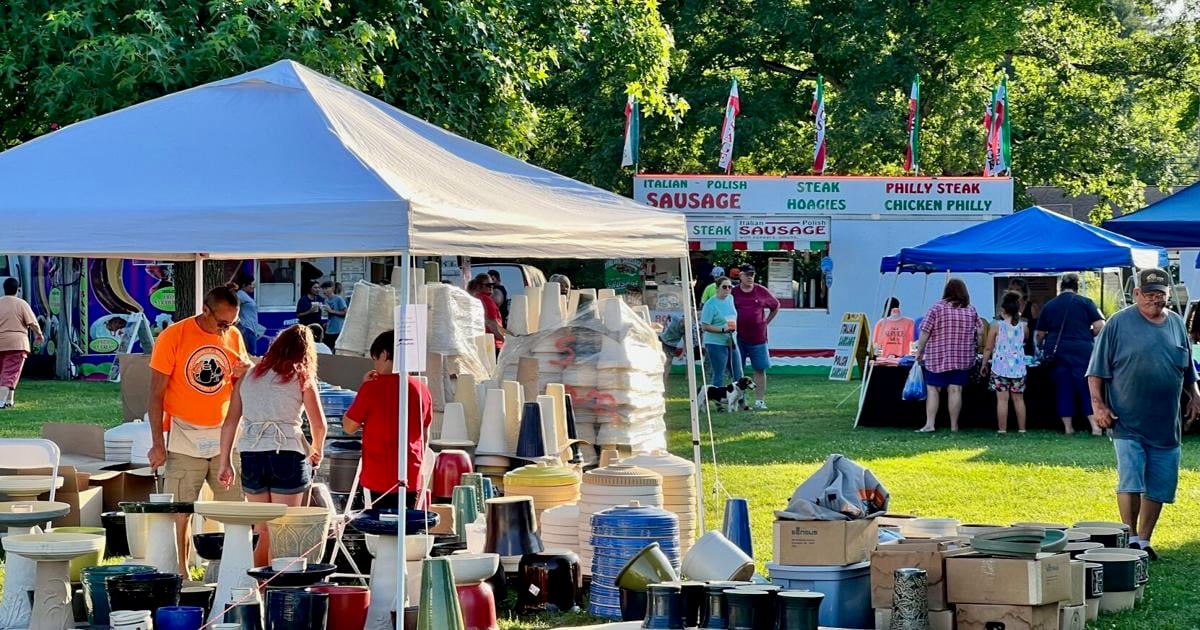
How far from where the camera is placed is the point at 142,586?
264 inches

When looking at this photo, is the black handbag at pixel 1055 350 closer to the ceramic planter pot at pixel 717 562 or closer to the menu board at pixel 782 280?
the ceramic planter pot at pixel 717 562

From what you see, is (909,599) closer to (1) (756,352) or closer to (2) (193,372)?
(2) (193,372)

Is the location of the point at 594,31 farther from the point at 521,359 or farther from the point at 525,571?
the point at 525,571

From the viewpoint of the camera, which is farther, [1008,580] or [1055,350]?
[1055,350]

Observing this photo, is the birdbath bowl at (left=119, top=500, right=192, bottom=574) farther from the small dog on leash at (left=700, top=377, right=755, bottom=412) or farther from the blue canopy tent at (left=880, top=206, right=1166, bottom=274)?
the small dog on leash at (left=700, top=377, right=755, bottom=412)

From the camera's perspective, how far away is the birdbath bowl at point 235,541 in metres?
7.04

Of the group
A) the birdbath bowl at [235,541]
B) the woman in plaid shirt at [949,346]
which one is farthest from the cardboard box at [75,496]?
the woman in plaid shirt at [949,346]

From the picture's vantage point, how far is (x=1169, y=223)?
14.0 meters

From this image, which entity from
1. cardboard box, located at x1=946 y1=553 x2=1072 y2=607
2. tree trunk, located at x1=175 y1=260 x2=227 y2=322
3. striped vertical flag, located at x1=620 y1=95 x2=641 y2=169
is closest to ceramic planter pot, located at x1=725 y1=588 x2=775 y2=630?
cardboard box, located at x1=946 y1=553 x2=1072 y2=607

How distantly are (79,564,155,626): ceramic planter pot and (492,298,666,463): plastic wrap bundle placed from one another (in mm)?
5398

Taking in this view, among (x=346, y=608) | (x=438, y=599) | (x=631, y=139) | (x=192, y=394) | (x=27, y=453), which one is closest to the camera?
(x=438, y=599)

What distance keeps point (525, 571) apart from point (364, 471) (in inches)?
38.1

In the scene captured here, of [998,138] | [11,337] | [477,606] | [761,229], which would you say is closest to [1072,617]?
[477,606]

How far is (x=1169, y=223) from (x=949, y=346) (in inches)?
131
